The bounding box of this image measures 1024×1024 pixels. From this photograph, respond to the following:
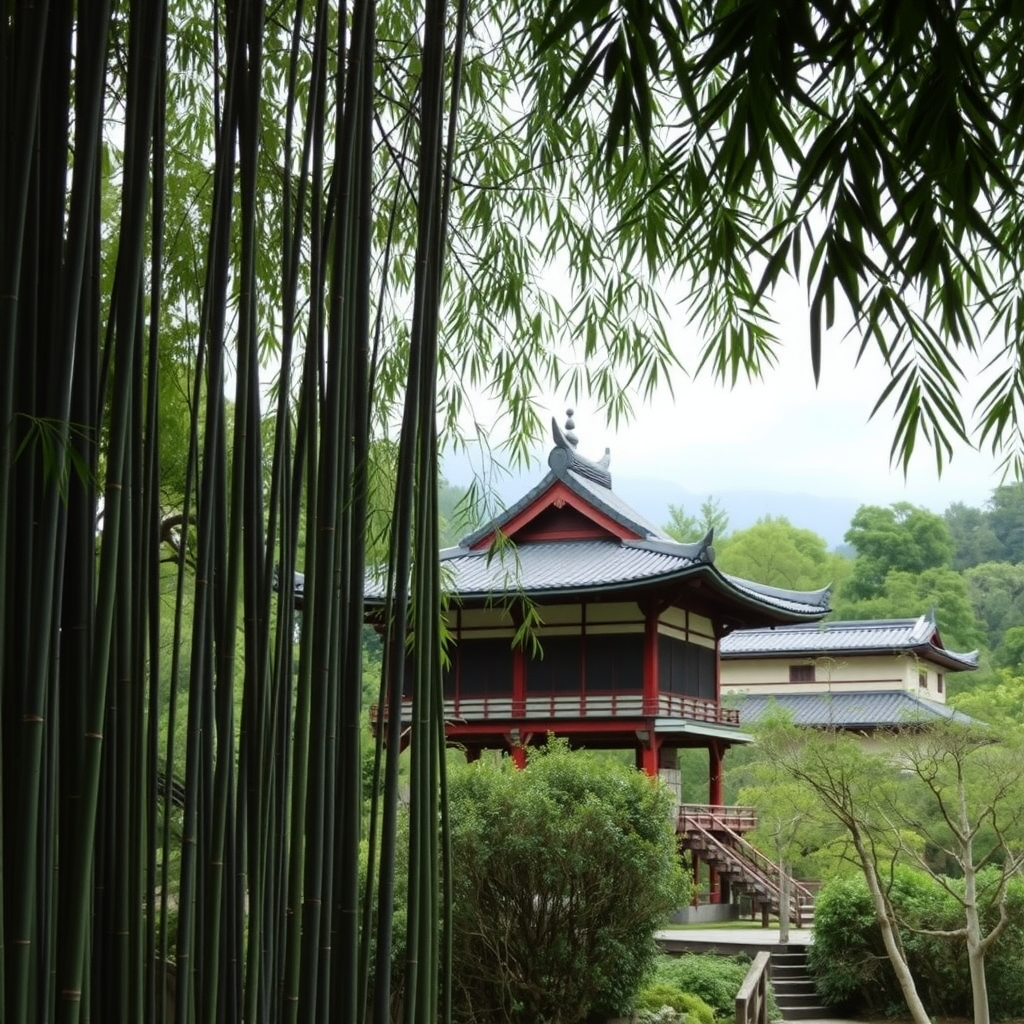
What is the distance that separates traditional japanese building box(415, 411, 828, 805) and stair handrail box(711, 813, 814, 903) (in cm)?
88

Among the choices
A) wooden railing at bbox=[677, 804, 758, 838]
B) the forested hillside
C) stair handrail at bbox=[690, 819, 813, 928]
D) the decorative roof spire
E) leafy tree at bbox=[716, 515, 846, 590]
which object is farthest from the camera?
leafy tree at bbox=[716, 515, 846, 590]

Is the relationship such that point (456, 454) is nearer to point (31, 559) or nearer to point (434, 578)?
point (434, 578)

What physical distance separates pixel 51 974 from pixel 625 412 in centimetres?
227

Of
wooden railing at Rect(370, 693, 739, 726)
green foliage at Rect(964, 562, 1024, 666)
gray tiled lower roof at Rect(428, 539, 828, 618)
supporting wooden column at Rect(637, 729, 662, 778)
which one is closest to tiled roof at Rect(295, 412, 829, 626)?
gray tiled lower roof at Rect(428, 539, 828, 618)

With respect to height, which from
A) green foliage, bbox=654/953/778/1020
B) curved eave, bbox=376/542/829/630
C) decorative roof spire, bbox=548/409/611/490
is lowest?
green foliage, bbox=654/953/778/1020

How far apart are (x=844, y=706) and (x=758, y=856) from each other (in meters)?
5.49

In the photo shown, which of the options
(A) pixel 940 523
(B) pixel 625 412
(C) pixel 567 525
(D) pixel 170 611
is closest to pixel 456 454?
(B) pixel 625 412

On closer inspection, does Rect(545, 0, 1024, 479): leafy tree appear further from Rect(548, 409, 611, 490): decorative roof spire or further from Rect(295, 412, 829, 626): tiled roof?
Rect(548, 409, 611, 490): decorative roof spire

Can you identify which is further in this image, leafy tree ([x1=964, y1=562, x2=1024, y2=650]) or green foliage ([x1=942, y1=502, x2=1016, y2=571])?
green foliage ([x1=942, y1=502, x2=1016, y2=571])

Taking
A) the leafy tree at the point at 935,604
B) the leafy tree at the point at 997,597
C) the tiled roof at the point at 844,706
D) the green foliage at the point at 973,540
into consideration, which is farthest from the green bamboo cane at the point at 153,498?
the green foliage at the point at 973,540

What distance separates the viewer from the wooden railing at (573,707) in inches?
457

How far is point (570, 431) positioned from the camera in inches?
564

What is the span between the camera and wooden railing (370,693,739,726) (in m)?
11.6

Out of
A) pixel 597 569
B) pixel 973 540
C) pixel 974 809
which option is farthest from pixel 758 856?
pixel 973 540
